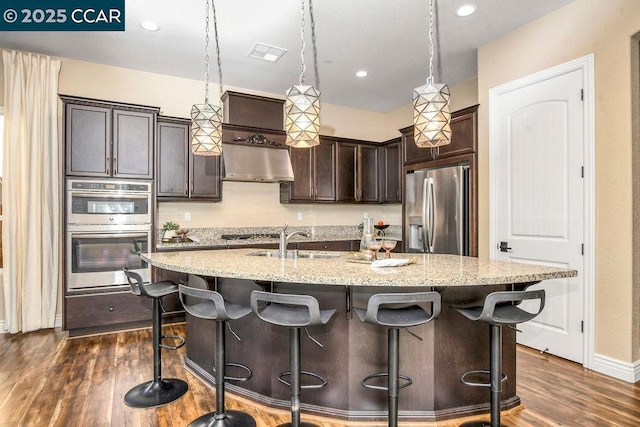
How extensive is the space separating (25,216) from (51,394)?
2.19 metres

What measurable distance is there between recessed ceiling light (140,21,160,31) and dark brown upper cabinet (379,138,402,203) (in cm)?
347

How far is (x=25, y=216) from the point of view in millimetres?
3811

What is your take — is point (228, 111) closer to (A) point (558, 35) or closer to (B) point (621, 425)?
(A) point (558, 35)

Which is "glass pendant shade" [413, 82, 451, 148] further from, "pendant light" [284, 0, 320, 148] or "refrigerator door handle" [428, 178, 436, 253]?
"refrigerator door handle" [428, 178, 436, 253]

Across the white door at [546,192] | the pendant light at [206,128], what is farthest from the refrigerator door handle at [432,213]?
the pendant light at [206,128]

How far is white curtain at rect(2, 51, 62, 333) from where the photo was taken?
3771 millimetres

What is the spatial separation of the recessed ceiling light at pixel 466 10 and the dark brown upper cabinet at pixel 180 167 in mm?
3135

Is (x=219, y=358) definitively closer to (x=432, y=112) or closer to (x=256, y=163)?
(x=432, y=112)

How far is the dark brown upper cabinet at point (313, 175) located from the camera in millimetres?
5203

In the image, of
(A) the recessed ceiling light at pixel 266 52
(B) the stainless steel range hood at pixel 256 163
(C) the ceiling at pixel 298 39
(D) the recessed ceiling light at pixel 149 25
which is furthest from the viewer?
(B) the stainless steel range hood at pixel 256 163

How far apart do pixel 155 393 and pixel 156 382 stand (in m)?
0.09

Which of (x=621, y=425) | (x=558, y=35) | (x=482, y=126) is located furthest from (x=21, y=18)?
(x=621, y=425)

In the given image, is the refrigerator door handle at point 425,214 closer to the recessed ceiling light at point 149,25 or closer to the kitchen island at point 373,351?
the kitchen island at point 373,351

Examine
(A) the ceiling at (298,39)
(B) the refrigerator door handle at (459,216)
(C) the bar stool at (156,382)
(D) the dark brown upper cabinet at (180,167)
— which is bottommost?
(C) the bar stool at (156,382)
